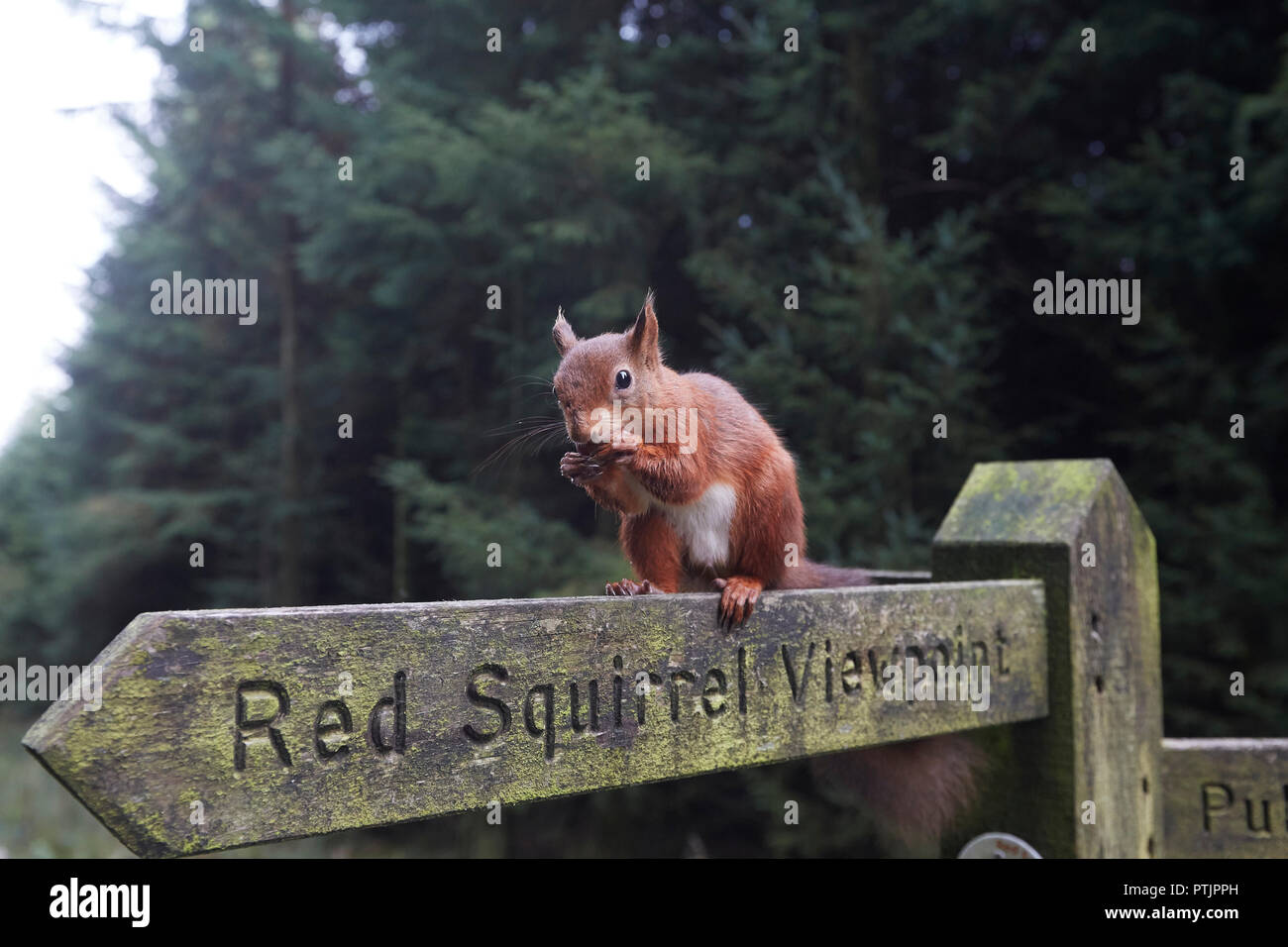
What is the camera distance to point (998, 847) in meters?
1.78

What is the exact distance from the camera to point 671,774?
124 centimetres

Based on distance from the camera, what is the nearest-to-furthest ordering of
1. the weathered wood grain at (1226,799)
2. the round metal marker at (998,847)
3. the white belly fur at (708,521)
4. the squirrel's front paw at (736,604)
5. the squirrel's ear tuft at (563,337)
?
the squirrel's front paw at (736,604) < the squirrel's ear tuft at (563,337) < the white belly fur at (708,521) < the round metal marker at (998,847) < the weathered wood grain at (1226,799)

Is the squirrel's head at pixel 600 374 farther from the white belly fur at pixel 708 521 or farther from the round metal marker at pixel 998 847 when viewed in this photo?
the round metal marker at pixel 998 847

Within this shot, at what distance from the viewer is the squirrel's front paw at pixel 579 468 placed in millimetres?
1339

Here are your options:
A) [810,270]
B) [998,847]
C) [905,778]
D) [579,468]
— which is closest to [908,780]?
[905,778]

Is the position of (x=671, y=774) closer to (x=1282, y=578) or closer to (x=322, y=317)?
(x=1282, y=578)

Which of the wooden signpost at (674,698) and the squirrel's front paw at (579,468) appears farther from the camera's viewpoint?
the squirrel's front paw at (579,468)

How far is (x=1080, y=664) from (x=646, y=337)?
104 cm

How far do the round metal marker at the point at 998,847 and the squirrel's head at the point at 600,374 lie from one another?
3.48ft

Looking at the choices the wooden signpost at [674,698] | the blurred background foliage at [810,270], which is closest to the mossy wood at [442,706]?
the wooden signpost at [674,698]

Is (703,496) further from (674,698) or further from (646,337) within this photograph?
(674,698)

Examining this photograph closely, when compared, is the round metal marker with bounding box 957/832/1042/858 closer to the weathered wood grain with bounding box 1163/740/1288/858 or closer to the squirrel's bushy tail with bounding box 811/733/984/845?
the squirrel's bushy tail with bounding box 811/733/984/845

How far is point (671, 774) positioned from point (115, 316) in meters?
11.5

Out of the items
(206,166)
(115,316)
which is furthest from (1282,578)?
(115,316)
